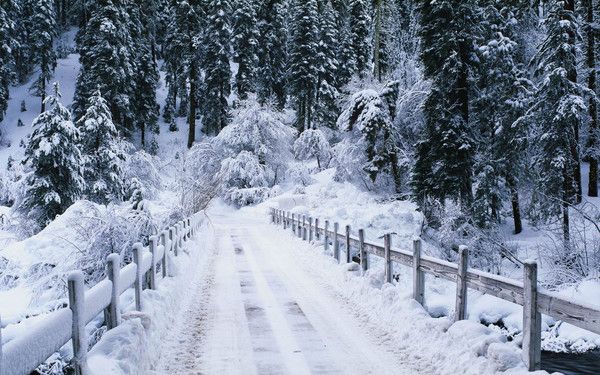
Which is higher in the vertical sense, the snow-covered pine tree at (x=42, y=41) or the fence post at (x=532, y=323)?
the snow-covered pine tree at (x=42, y=41)

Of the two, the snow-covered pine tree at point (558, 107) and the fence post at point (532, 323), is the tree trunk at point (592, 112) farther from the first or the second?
the fence post at point (532, 323)

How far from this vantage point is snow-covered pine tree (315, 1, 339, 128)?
55.1 metres

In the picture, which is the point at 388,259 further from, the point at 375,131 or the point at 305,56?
the point at 305,56

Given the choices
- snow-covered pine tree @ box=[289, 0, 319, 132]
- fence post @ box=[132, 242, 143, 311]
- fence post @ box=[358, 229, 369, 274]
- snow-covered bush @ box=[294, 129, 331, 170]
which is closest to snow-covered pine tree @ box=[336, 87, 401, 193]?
snow-covered bush @ box=[294, 129, 331, 170]

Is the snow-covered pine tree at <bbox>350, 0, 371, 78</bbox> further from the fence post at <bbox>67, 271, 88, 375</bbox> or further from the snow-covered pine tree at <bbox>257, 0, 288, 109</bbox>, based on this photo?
the fence post at <bbox>67, 271, 88, 375</bbox>

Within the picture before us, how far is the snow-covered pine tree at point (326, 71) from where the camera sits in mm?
55131

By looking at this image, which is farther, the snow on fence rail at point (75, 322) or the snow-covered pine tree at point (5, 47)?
the snow-covered pine tree at point (5, 47)

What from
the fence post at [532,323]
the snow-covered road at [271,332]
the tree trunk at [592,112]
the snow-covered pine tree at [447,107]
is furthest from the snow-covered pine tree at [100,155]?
the tree trunk at [592,112]

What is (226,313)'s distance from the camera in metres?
9.43

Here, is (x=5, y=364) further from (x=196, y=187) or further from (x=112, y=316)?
(x=196, y=187)

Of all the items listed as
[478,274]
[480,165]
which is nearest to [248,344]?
[478,274]

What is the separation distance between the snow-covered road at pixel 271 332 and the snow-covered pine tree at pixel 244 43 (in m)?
45.2

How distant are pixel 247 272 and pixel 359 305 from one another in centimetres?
489

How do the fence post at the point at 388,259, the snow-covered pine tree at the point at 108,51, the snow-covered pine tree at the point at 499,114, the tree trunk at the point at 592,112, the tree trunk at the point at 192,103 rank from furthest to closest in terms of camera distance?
the tree trunk at the point at 192,103, the snow-covered pine tree at the point at 108,51, the tree trunk at the point at 592,112, the snow-covered pine tree at the point at 499,114, the fence post at the point at 388,259
